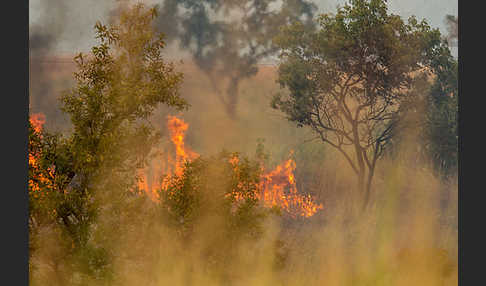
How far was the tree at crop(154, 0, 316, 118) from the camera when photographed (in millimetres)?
8656

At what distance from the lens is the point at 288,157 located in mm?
9375

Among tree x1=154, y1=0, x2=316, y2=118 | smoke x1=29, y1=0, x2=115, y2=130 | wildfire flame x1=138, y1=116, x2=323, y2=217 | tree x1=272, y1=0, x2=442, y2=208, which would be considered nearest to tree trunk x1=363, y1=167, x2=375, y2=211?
tree x1=272, y1=0, x2=442, y2=208

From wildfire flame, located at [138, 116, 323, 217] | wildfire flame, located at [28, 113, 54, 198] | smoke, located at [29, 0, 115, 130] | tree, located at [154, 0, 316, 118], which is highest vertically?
tree, located at [154, 0, 316, 118]

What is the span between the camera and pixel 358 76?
1026 centimetres

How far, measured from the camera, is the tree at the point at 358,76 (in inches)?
387

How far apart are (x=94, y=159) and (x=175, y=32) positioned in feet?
7.87

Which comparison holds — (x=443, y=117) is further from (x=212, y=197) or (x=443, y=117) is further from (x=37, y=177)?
(x=37, y=177)

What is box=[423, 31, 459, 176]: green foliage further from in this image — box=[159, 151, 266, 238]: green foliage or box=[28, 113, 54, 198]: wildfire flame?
box=[28, 113, 54, 198]: wildfire flame

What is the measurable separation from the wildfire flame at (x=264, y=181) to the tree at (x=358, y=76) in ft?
3.31

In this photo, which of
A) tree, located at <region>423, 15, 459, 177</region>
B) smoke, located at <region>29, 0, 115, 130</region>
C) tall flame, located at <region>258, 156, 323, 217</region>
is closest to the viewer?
smoke, located at <region>29, 0, 115, 130</region>

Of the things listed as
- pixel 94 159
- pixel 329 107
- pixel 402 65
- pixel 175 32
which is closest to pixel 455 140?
pixel 402 65

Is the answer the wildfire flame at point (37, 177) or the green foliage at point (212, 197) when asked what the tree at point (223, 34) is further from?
the wildfire flame at point (37, 177)

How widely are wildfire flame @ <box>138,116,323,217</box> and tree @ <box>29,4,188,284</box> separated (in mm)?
748

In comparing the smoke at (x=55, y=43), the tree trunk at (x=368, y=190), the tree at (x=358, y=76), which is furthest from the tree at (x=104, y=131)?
the tree trunk at (x=368, y=190)
